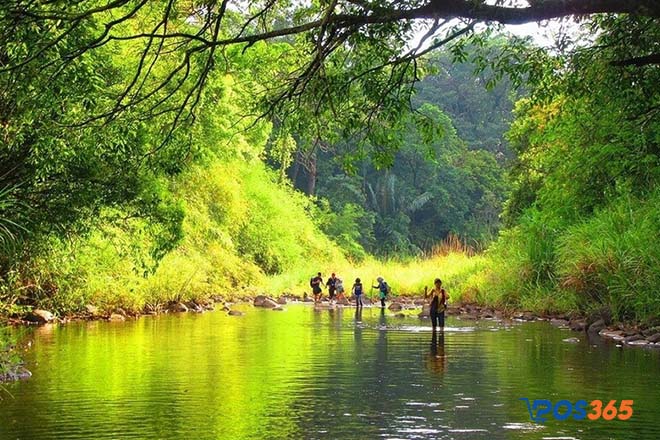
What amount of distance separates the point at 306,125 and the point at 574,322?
12.4 metres

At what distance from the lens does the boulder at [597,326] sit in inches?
842

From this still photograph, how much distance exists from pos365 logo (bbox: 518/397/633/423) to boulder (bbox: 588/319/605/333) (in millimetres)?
10168

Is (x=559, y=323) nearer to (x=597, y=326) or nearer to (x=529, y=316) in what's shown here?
(x=529, y=316)

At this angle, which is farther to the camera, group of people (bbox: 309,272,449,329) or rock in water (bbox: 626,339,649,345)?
group of people (bbox: 309,272,449,329)

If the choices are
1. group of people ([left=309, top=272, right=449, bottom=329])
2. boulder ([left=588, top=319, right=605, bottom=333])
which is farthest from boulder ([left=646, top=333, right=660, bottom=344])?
group of people ([left=309, top=272, right=449, bottom=329])

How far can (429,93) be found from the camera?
76812mm

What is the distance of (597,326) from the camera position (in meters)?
21.5

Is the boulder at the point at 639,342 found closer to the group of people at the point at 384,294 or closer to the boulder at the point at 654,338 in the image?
the boulder at the point at 654,338

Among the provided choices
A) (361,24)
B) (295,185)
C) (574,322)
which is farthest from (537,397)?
(295,185)

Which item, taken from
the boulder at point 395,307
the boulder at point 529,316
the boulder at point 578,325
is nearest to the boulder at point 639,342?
the boulder at point 578,325

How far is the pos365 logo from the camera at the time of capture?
10516mm

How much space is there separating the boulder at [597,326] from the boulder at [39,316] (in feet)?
40.9

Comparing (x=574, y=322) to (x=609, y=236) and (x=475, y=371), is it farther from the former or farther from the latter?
(x=475, y=371)

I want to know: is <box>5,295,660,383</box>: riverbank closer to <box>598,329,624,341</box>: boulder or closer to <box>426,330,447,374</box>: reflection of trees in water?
<box>598,329,624,341</box>: boulder
